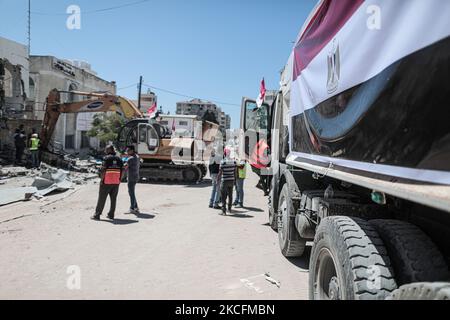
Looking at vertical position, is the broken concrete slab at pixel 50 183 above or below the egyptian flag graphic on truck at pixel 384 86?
below

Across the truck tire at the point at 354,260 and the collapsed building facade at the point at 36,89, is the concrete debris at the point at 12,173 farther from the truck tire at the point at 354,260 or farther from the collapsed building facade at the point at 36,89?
the truck tire at the point at 354,260

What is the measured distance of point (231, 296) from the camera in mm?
4418

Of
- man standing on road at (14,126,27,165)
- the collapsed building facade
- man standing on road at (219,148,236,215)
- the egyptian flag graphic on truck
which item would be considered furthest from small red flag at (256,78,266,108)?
the collapsed building facade

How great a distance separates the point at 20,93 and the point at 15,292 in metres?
27.1

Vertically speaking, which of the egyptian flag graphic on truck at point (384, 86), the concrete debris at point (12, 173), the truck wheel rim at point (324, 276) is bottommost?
the concrete debris at point (12, 173)

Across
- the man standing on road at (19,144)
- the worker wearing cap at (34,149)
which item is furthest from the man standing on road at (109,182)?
the man standing on road at (19,144)

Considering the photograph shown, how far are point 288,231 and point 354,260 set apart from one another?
3.18m

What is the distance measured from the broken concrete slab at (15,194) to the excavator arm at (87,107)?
6534 millimetres

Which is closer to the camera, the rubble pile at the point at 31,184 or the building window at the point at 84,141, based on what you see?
the rubble pile at the point at 31,184

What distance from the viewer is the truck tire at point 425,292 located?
168 cm

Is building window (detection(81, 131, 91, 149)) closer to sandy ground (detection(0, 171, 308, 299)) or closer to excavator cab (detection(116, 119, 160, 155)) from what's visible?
excavator cab (detection(116, 119, 160, 155))

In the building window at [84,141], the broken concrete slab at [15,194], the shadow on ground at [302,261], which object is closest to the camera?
the shadow on ground at [302,261]
